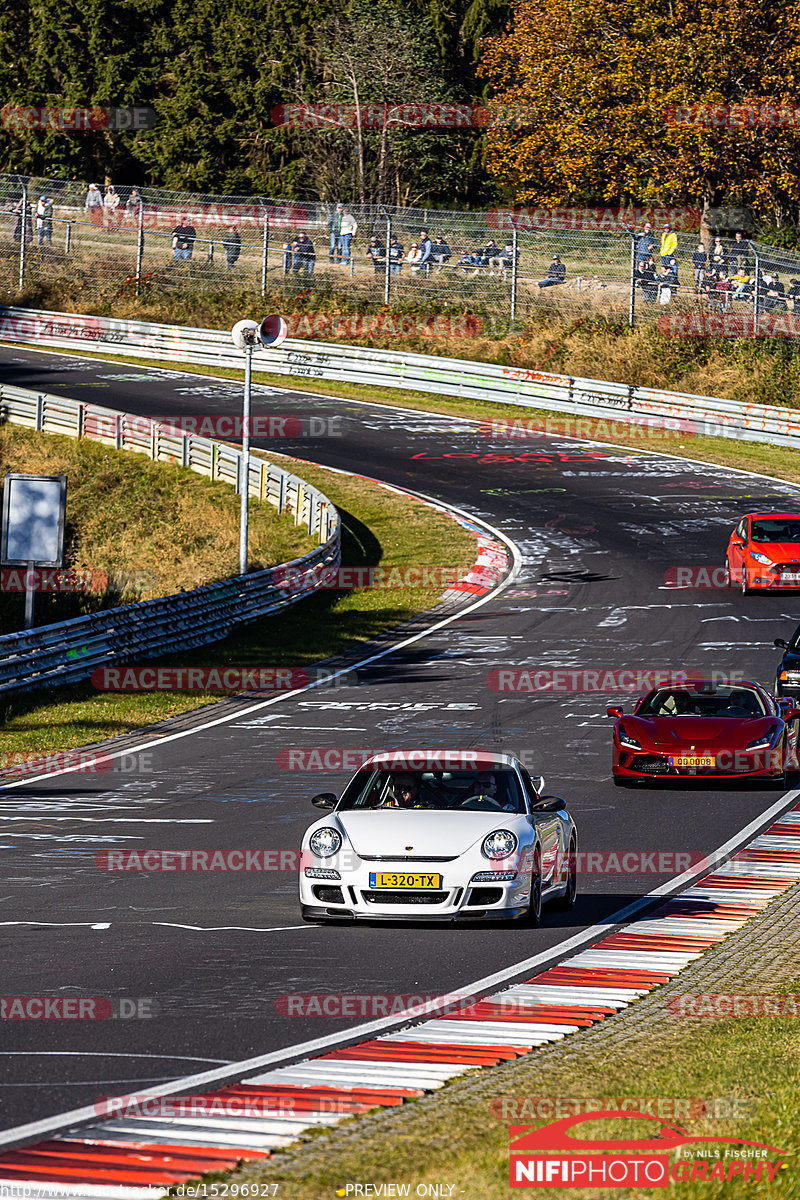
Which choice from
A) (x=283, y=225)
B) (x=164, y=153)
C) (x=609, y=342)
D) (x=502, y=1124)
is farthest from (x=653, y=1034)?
(x=164, y=153)

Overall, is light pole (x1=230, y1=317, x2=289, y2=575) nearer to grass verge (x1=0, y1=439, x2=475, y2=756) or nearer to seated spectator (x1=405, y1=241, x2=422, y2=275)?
grass verge (x1=0, y1=439, x2=475, y2=756)

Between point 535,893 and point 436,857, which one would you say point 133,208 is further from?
point 436,857

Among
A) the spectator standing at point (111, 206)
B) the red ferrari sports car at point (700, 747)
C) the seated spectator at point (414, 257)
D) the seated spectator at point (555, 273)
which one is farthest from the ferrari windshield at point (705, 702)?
the spectator standing at point (111, 206)

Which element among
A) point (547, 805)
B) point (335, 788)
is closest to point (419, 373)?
point (335, 788)

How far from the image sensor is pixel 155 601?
1046 inches

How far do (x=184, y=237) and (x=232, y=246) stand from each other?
1.93m

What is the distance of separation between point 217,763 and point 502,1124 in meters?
13.0

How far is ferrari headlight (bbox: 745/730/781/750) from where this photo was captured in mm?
18172

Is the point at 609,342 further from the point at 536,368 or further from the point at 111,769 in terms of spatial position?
the point at 111,769

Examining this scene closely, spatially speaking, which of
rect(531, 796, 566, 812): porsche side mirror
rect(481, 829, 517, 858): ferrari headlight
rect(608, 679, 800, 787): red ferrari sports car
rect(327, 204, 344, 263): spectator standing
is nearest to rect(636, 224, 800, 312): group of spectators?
rect(327, 204, 344, 263): spectator standing

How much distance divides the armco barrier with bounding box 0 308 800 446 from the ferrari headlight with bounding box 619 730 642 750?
3087cm

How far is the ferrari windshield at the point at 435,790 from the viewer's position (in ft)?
40.1

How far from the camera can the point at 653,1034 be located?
8805mm

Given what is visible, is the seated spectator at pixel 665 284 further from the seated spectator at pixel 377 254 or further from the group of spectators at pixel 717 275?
the seated spectator at pixel 377 254
